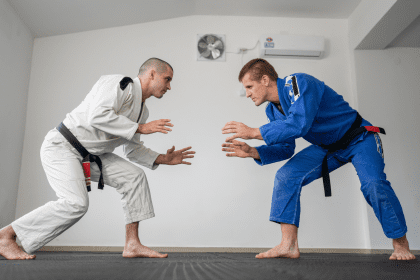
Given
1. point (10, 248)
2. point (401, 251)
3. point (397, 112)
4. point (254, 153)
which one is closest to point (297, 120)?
point (254, 153)

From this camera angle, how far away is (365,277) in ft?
2.81

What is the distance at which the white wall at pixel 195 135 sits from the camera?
10.8ft

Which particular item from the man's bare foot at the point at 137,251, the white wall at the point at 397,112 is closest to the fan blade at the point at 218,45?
the white wall at the point at 397,112

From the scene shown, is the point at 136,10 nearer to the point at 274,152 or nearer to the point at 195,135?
the point at 195,135

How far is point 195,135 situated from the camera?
3506 mm

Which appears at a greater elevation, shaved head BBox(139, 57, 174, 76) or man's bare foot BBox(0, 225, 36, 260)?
shaved head BBox(139, 57, 174, 76)

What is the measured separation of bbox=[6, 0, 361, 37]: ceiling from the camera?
127 inches

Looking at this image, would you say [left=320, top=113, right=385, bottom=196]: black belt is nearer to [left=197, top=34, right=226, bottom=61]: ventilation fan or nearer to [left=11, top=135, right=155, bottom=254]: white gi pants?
[left=11, top=135, right=155, bottom=254]: white gi pants

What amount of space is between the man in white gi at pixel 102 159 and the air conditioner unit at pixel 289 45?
187cm

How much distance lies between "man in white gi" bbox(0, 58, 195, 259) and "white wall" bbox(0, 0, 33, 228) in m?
1.49

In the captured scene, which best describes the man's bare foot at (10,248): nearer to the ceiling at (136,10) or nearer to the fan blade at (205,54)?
the ceiling at (136,10)

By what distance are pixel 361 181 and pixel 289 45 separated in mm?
2269

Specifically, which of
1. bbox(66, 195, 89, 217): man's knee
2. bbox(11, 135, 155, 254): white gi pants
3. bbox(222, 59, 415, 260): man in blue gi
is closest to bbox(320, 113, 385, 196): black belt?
bbox(222, 59, 415, 260): man in blue gi

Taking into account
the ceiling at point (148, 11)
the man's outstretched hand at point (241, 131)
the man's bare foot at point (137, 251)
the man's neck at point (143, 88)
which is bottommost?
the man's bare foot at point (137, 251)
